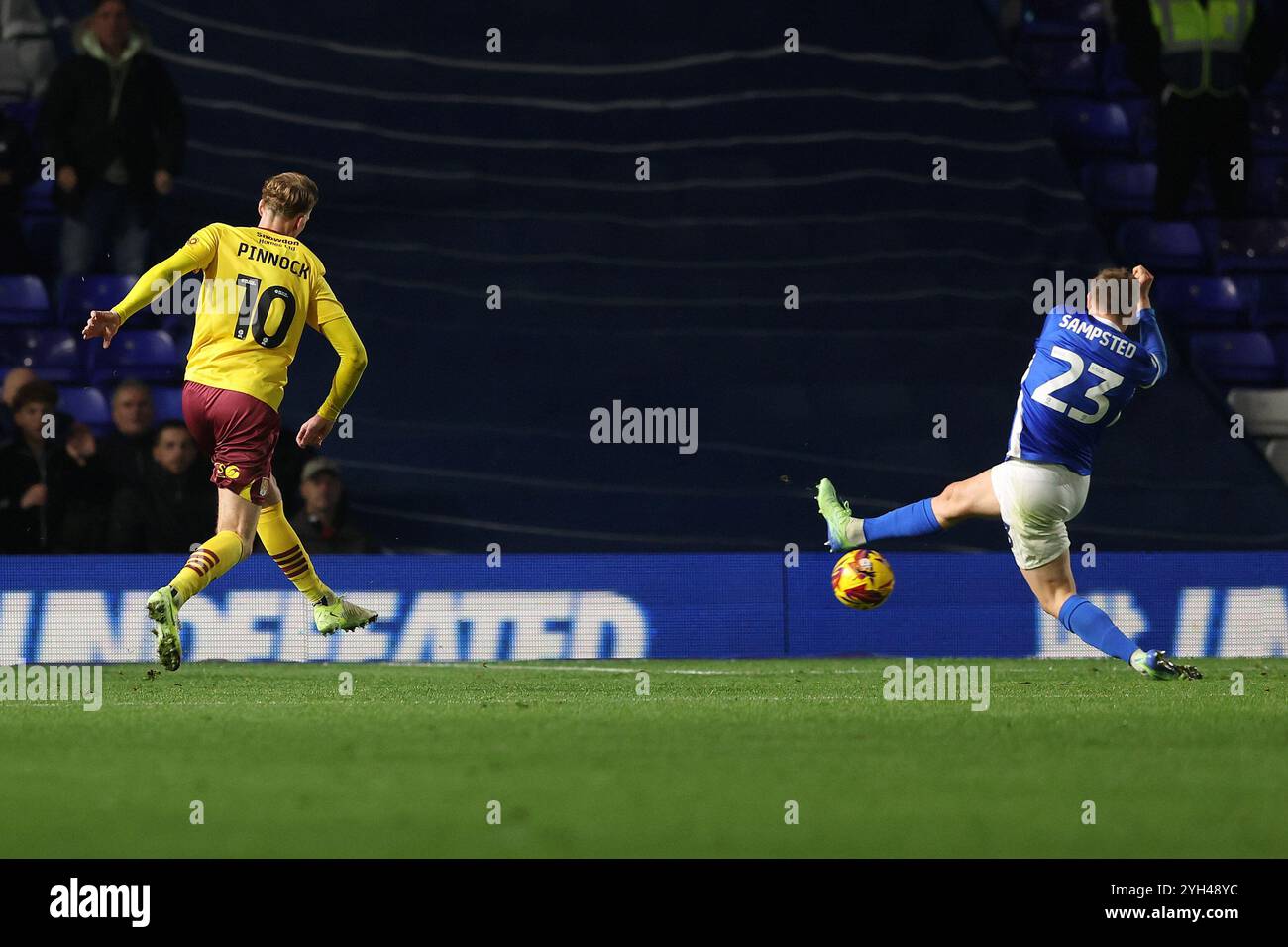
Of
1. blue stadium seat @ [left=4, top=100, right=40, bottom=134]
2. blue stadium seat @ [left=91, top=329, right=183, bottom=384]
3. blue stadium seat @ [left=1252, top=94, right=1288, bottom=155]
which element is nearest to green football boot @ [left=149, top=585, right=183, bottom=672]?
blue stadium seat @ [left=91, top=329, right=183, bottom=384]

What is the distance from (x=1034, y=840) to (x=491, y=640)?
8320 millimetres

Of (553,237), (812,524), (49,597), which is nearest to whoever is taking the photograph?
(49,597)

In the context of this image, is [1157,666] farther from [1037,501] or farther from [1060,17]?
[1060,17]

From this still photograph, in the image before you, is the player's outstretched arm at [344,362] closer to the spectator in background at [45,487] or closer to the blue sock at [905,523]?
the blue sock at [905,523]

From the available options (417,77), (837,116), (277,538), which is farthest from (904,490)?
(277,538)

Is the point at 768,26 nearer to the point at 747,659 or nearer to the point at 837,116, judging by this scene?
the point at 837,116

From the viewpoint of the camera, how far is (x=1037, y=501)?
9.09 m

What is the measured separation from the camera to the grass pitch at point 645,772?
4.88 m

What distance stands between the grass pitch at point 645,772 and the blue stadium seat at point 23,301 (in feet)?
20.3

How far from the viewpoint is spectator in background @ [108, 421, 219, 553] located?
13.6 metres

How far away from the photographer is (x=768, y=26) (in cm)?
1647

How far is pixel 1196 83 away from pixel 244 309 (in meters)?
10.4

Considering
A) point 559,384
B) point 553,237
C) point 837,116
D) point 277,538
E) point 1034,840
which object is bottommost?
point 1034,840

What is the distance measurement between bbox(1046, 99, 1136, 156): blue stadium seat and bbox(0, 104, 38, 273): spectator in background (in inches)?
335
